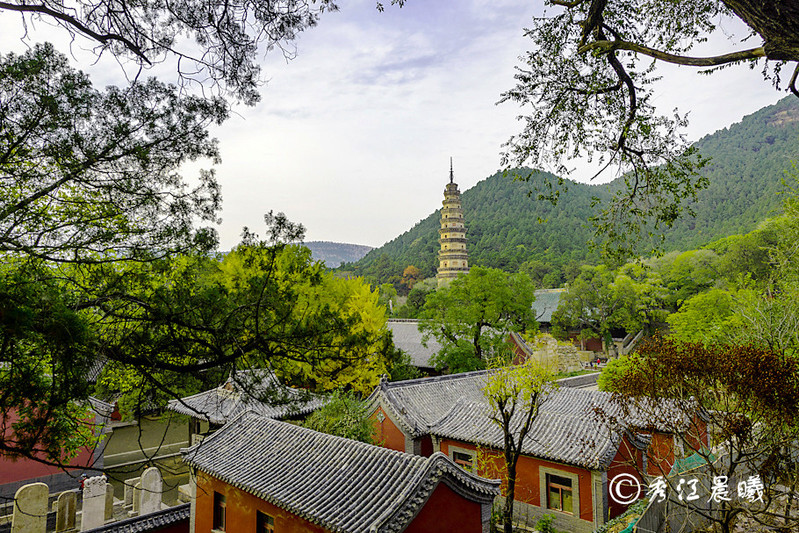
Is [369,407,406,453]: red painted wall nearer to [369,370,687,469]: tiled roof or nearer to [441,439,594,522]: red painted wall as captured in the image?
[369,370,687,469]: tiled roof

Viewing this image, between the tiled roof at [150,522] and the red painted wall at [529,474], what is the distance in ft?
20.3

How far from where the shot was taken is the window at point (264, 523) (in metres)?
7.66

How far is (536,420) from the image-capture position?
10.5 metres

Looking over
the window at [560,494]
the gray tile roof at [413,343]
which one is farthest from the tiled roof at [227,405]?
the gray tile roof at [413,343]

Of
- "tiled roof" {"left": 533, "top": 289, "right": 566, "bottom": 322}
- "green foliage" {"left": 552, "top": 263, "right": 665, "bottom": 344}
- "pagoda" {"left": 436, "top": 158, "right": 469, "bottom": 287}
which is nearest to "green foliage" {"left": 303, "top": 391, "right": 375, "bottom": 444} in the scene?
"green foliage" {"left": 552, "top": 263, "right": 665, "bottom": 344}

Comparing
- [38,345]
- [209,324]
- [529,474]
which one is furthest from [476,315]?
[38,345]

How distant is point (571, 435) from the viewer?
385 inches

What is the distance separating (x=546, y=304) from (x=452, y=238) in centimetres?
1114

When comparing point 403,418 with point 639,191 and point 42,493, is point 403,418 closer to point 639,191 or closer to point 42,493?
point 42,493

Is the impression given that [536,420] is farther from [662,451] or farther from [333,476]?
[333,476]

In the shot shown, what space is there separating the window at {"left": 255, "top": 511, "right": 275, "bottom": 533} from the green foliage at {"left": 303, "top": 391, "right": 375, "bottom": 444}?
3144mm

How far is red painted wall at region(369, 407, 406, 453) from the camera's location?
12180 millimetres

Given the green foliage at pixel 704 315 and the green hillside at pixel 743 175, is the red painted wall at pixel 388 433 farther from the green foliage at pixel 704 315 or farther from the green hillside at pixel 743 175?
the green hillside at pixel 743 175

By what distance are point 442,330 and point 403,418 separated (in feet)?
26.7
